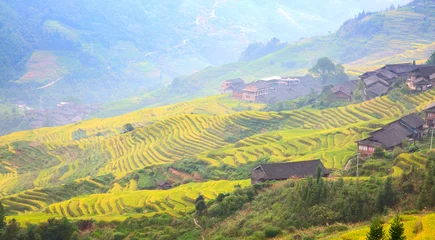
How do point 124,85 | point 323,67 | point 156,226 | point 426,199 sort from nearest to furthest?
1. point 426,199
2. point 156,226
3. point 323,67
4. point 124,85

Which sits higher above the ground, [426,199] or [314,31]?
[314,31]

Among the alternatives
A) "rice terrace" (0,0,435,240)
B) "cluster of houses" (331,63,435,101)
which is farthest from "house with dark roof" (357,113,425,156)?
"cluster of houses" (331,63,435,101)

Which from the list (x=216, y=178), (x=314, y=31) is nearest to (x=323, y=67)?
(x=216, y=178)

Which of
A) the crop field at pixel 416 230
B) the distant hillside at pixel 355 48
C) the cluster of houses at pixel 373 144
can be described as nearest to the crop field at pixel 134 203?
the cluster of houses at pixel 373 144

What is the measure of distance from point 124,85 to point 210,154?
9520 cm

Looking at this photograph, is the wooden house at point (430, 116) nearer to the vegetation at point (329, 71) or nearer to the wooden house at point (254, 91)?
the vegetation at point (329, 71)

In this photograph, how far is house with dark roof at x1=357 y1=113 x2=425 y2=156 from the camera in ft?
Answer: 103

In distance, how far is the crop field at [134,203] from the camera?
30212 millimetres

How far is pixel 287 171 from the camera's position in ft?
95.1

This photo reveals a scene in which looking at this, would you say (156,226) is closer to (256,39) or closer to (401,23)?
(401,23)

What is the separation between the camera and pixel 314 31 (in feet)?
650

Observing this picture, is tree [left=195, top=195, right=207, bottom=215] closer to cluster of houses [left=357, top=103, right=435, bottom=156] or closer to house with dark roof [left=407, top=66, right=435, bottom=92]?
cluster of houses [left=357, top=103, right=435, bottom=156]

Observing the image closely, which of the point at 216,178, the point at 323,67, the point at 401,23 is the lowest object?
the point at 216,178

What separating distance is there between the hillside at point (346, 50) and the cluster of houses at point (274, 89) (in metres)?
17.6
